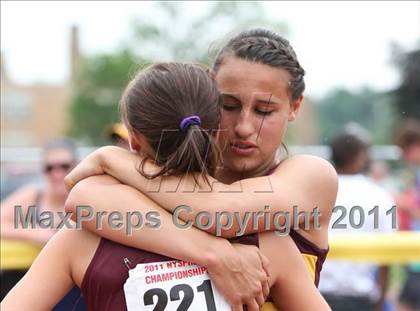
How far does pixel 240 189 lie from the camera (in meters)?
1.91

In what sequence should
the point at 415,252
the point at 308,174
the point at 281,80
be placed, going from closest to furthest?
the point at 308,174 → the point at 281,80 → the point at 415,252

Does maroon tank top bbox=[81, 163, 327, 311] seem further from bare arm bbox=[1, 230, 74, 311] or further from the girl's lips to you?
the girl's lips

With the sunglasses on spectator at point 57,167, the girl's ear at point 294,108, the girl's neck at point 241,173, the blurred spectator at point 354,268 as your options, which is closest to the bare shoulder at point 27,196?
the sunglasses on spectator at point 57,167

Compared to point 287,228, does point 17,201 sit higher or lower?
lower

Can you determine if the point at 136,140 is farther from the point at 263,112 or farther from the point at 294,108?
the point at 294,108

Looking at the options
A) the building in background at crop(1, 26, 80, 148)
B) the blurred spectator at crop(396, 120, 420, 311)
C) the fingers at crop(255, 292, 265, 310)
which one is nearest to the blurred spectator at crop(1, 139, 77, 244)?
the fingers at crop(255, 292, 265, 310)

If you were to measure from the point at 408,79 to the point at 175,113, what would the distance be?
983 inches

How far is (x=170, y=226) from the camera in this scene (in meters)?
1.86

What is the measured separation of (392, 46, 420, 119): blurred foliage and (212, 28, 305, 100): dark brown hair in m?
23.2

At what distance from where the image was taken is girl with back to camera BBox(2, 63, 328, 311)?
183 cm

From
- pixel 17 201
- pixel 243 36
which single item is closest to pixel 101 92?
pixel 17 201

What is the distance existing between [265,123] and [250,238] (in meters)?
0.39

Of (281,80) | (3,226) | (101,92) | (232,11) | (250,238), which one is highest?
(281,80)

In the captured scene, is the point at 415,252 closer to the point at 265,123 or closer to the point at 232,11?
the point at 265,123
